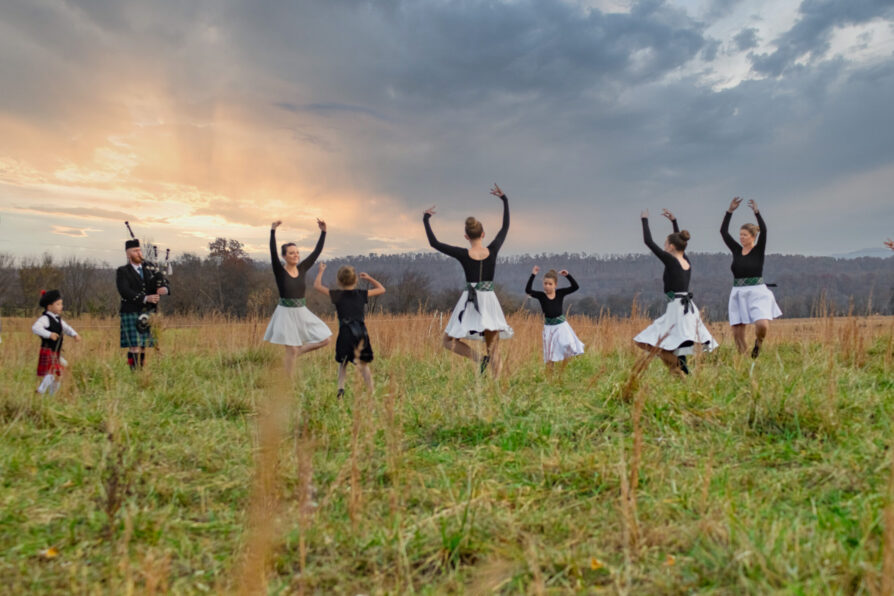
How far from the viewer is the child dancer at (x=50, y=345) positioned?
6.96 metres

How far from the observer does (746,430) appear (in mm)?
4215

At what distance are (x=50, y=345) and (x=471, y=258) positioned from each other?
17.0 ft

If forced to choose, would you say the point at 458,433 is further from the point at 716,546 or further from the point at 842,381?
the point at 842,381

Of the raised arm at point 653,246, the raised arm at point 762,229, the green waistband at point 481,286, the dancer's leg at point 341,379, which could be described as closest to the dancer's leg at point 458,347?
the green waistband at point 481,286

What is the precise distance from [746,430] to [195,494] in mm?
3739

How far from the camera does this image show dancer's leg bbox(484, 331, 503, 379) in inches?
278

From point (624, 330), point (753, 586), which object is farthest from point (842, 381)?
point (624, 330)

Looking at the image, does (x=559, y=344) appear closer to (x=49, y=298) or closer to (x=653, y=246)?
(x=653, y=246)

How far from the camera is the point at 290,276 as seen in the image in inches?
311

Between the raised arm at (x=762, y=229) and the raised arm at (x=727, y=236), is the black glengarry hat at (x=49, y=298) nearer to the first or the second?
the raised arm at (x=727, y=236)

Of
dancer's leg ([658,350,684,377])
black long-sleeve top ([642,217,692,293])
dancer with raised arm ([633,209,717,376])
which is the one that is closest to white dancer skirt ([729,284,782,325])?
dancer with raised arm ([633,209,717,376])

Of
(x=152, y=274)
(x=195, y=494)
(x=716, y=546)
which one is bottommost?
(x=195, y=494)

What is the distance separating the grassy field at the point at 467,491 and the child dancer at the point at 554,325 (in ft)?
5.66

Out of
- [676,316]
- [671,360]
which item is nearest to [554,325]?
[676,316]
